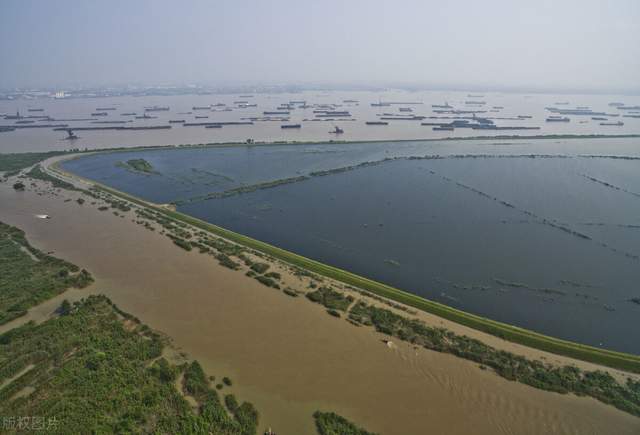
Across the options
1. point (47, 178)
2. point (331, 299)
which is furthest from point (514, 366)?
point (47, 178)

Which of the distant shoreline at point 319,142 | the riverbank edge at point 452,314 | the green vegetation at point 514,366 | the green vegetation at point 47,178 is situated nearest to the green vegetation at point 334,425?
the green vegetation at point 514,366

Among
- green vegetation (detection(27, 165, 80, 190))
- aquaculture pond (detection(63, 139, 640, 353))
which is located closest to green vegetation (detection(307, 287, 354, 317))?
aquaculture pond (detection(63, 139, 640, 353))

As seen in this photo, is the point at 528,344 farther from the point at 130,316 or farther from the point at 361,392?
the point at 130,316

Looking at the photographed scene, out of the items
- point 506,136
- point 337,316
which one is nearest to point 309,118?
point 506,136

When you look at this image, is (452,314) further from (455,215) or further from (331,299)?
(455,215)

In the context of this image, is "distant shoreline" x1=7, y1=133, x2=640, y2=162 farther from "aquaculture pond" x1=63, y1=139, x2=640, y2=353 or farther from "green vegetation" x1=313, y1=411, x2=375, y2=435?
"green vegetation" x1=313, y1=411, x2=375, y2=435
